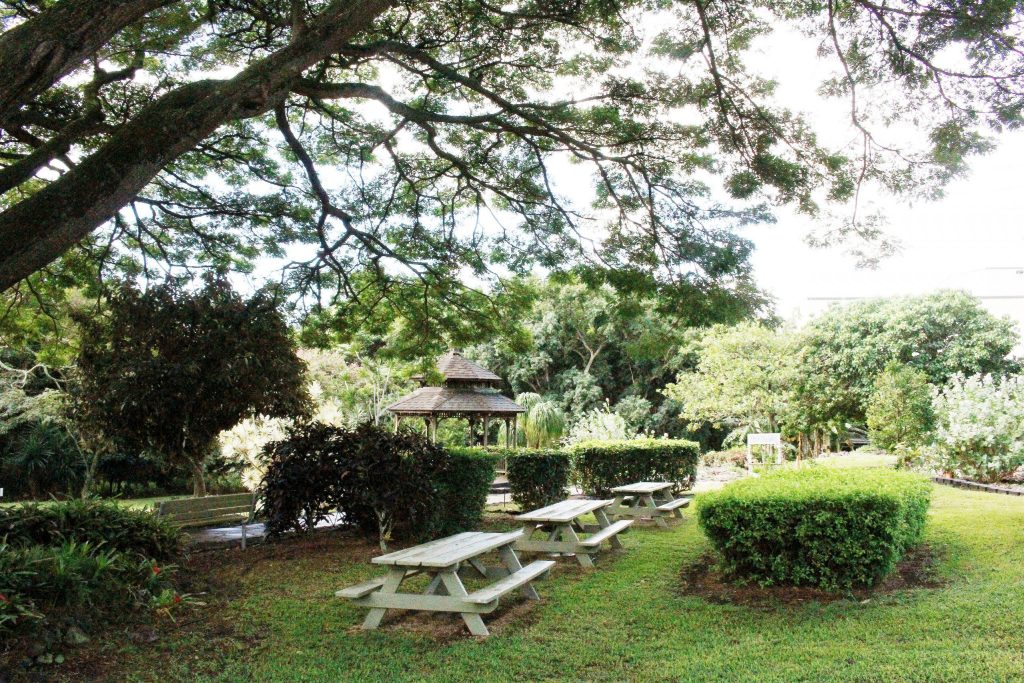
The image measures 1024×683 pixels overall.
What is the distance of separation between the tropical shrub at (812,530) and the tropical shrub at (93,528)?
5.19 metres

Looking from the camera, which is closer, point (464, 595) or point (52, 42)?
point (52, 42)

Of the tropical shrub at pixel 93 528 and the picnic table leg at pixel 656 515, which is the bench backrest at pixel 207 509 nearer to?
the tropical shrub at pixel 93 528

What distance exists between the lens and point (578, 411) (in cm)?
2736

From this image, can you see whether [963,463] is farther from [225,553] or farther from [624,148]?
[225,553]

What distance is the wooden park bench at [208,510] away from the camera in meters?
8.21

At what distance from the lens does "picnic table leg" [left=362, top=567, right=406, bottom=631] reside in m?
5.60

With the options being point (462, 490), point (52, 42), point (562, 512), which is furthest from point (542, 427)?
point (52, 42)

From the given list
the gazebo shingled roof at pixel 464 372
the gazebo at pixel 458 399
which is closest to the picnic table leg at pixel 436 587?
the gazebo at pixel 458 399

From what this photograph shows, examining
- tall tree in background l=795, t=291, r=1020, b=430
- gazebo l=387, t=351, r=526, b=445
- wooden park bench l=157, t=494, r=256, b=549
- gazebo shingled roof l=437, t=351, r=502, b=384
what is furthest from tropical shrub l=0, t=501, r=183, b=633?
tall tree in background l=795, t=291, r=1020, b=430

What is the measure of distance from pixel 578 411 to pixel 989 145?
20852 mm

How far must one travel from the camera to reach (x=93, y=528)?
6.84 meters

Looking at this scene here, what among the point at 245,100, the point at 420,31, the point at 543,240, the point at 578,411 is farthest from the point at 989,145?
the point at 578,411

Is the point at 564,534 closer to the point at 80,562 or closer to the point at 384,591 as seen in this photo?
the point at 384,591

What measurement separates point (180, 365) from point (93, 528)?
6.34 feet
